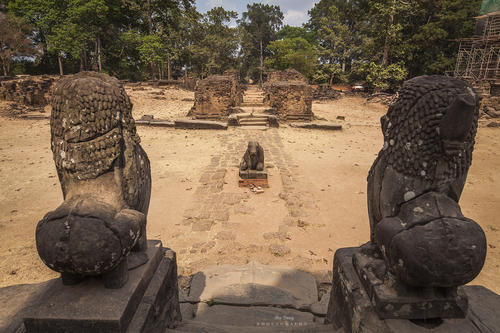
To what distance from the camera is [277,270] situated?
344 centimetres

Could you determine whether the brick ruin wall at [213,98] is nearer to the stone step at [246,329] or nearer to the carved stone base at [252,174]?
the carved stone base at [252,174]

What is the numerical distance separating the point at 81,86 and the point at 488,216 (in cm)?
645

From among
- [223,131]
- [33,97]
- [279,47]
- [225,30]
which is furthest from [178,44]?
[223,131]

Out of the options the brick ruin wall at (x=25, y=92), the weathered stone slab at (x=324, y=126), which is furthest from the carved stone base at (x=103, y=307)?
the brick ruin wall at (x=25, y=92)

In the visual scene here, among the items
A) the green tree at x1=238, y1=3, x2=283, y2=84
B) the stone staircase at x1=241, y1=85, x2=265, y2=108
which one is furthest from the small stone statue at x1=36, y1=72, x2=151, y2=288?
the green tree at x1=238, y1=3, x2=283, y2=84

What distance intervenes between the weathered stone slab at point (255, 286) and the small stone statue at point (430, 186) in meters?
1.73

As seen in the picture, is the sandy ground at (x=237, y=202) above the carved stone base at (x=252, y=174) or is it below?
below

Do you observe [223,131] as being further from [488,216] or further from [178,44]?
[178,44]

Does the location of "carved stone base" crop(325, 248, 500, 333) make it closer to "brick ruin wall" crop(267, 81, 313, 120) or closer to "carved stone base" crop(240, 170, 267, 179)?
"carved stone base" crop(240, 170, 267, 179)

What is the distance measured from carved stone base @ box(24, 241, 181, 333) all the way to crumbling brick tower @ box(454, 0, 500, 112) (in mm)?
22371

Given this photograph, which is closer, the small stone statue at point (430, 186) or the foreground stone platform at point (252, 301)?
the small stone statue at point (430, 186)

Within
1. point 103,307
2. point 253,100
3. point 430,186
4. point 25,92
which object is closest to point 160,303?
point 103,307

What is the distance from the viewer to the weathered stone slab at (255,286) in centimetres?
286

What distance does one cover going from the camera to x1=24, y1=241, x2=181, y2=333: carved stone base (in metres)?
Answer: 1.39
